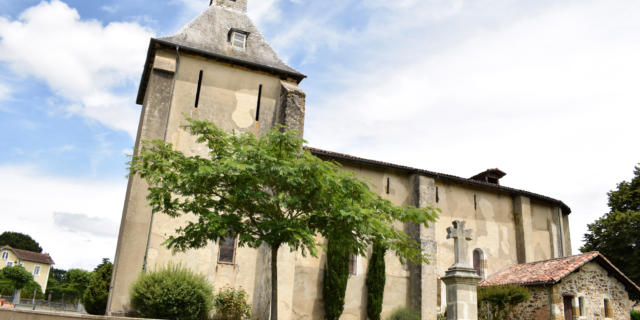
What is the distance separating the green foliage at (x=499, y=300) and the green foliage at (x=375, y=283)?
4.33 meters

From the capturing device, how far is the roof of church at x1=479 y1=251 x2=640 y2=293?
62.0 ft

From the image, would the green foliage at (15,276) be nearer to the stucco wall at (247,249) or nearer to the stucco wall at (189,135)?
the stucco wall at (189,135)

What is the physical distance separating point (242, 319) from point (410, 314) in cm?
777

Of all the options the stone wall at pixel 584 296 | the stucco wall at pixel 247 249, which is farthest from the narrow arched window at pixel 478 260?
the stone wall at pixel 584 296

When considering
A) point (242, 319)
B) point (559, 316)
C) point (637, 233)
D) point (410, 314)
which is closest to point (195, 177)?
point (242, 319)

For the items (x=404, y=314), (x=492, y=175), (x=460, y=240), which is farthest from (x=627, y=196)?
(x=460, y=240)

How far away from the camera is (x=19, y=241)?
242ft

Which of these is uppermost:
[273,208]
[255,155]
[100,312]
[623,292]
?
[255,155]

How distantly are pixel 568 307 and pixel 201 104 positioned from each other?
57.9ft

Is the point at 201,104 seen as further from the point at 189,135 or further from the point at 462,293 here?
the point at 462,293

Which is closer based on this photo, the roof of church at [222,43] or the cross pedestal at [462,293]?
the cross pedestal at [462,293]

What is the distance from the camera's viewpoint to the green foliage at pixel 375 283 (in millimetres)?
19672

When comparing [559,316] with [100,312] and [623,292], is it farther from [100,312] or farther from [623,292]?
[100,312]

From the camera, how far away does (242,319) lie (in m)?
16.3
